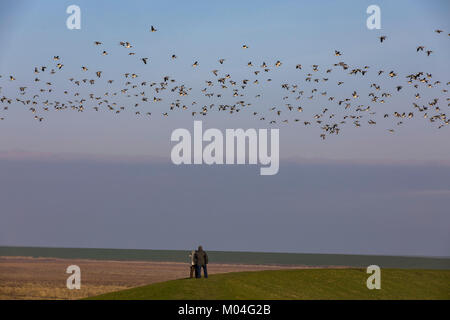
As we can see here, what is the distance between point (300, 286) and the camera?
54250 millimetres

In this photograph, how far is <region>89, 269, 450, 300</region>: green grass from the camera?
151 ft

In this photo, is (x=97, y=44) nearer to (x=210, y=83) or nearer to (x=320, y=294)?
(x=210, y=83)

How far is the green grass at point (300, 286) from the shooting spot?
45978 millimetres

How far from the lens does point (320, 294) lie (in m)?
52.8
